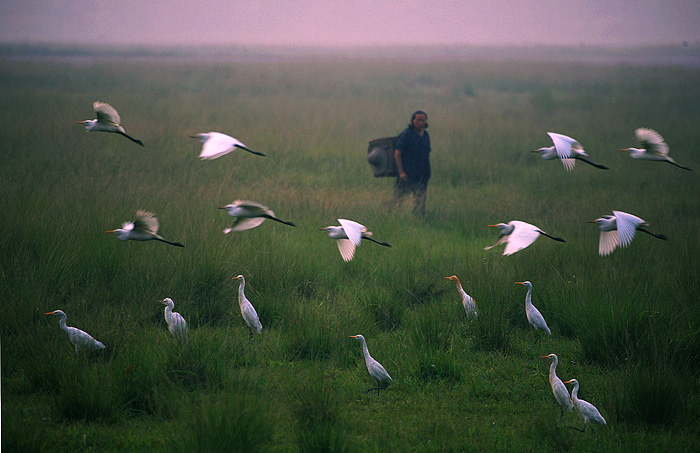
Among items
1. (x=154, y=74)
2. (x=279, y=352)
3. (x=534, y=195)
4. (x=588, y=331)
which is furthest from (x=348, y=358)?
(x=154, y=74)

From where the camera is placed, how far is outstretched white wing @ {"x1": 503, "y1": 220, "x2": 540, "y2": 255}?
3.42 meters

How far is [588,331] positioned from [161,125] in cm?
1239

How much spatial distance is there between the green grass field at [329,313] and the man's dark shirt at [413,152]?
0.60m

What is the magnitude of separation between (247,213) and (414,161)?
15.5 ft

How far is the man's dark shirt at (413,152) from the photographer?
809 cm

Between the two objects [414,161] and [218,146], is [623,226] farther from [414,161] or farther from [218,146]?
[414,161]

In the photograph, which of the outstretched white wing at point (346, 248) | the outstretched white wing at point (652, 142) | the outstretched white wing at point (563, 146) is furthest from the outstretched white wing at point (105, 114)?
the outstretched white wing at point (652, 142)

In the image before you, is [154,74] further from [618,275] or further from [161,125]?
[618,275]

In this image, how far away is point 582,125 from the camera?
17.1m

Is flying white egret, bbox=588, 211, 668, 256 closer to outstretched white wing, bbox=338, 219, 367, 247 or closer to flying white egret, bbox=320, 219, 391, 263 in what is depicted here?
flying white egret, bbox=320, 219, 391, 263

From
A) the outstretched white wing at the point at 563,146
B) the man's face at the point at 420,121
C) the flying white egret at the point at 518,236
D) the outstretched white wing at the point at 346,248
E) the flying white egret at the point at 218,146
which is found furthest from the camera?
the man's face at the point at 420,121

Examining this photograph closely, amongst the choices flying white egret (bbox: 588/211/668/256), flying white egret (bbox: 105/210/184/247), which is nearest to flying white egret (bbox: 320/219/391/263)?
flying white egret (bbox: 105/210/184/247)

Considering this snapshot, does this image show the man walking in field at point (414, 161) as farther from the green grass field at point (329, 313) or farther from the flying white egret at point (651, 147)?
the flying white egret at point (651, 147)

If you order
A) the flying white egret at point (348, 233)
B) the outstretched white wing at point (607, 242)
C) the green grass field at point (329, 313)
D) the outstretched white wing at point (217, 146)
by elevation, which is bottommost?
the green grass field at point (329, 313)
